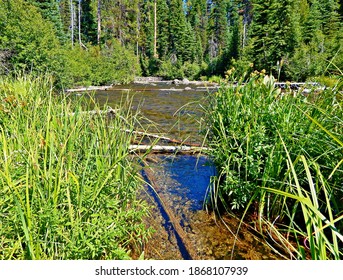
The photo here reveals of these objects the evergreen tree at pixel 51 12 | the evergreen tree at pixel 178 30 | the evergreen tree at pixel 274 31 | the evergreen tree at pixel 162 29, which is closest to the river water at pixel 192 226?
the evergreen tree at pixel 274 31

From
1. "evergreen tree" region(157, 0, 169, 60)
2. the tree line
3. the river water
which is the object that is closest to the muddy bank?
the river water

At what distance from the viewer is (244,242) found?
7.04 ft

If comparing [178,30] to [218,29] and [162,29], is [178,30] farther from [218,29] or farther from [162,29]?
[218,29]

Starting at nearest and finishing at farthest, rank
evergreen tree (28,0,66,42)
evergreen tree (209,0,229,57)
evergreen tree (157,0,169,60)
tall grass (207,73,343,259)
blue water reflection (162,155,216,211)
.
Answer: tall grass (207,73,343,259) < blue water reflection (162,155,216,211) < evergreen tree (28,0,66,42) < evergreen tree (157,0,169,60) < evergreen tree (209,0,229,57)

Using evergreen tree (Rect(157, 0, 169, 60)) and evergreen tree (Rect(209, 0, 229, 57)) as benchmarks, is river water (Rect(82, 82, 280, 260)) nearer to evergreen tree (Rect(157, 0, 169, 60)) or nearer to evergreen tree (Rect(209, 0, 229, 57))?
evergreen tree (Rect(157, 0, 169, 60))

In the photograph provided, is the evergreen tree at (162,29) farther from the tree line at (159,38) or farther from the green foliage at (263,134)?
the green foliage at (263,134)

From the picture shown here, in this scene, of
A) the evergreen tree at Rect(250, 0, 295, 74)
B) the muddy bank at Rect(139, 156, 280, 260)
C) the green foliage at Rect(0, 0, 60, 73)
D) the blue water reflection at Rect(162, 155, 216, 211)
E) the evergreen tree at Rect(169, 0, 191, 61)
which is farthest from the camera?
the evergreen tree at Rect(169, 0, 191, 61)

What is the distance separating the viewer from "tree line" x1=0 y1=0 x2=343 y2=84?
505 inches

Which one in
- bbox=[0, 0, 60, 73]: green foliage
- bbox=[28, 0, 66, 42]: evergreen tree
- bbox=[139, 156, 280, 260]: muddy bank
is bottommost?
bbox=[139, 156, 280, 260]: muddy bank

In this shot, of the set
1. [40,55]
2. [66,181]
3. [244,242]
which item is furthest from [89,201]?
[40,55]

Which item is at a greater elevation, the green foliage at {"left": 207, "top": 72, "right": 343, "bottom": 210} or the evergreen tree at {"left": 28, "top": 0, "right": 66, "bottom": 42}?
the evergreen tree at {"left": 28, "top": 0, "right": 66, "bottom": 42}

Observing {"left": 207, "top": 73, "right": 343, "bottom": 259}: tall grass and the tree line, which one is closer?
{"left": 207, "top": 73, "right": 343, "bottom": 259}: tall grass

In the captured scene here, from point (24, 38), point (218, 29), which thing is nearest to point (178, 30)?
point (218, 29)

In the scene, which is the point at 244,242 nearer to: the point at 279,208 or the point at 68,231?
the point at 279,208
